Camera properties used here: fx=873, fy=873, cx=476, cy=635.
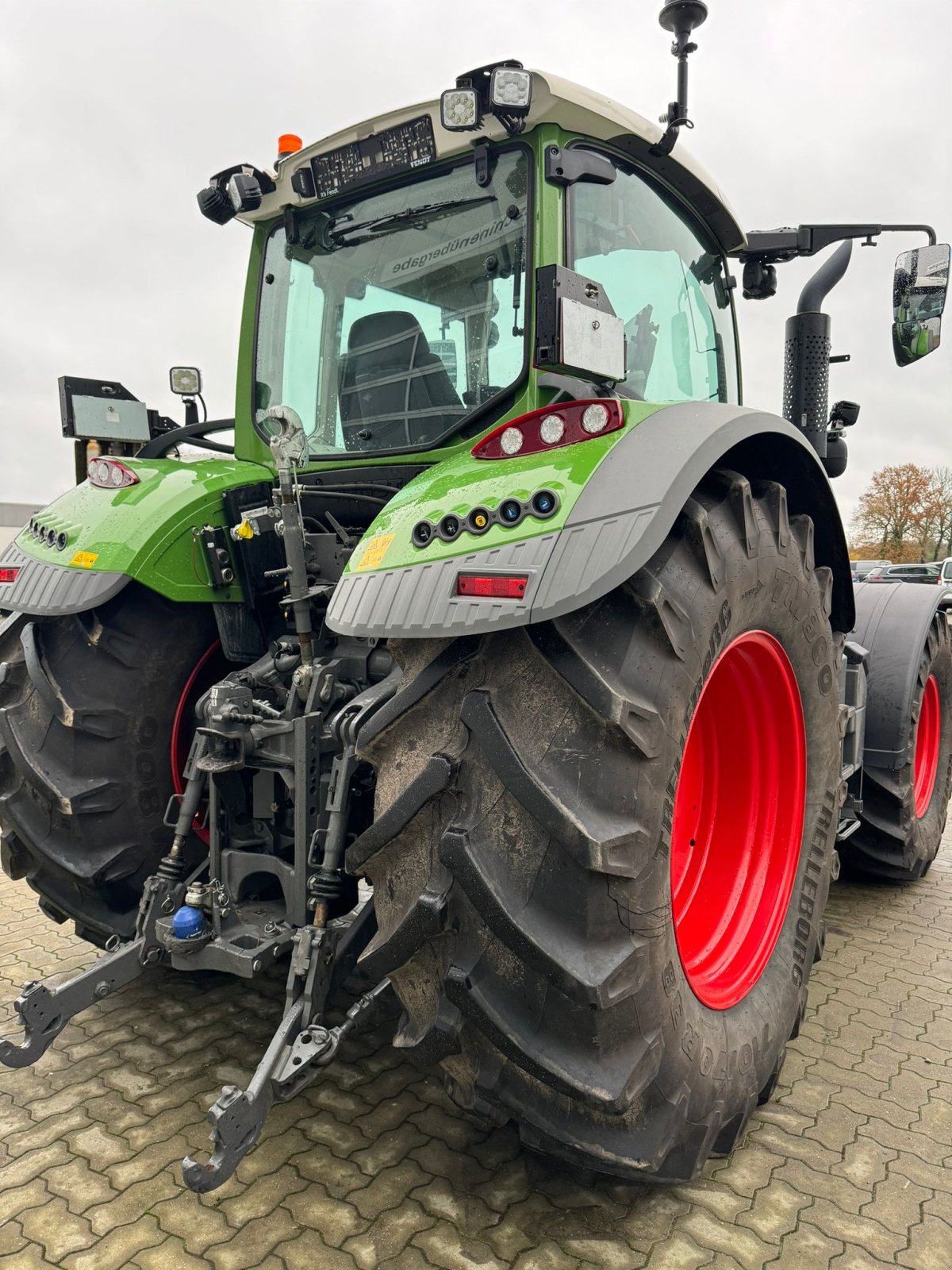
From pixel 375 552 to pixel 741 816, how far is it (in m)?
1.35

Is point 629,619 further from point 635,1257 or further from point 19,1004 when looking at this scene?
point 19,1004

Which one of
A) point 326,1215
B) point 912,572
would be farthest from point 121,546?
point 912,572

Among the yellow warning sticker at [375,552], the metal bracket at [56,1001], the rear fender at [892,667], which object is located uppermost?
the yellow warning sticker at [375,552]

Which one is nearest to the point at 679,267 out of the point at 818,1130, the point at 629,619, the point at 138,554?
the point at 629,619

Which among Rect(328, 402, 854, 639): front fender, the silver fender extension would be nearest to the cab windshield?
Rect(328, 402, 854, 639): front fender

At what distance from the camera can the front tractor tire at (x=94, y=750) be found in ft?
8.00

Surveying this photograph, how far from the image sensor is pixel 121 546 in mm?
2396

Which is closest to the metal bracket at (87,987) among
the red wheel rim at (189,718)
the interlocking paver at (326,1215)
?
the red wheel rim at (189,718)

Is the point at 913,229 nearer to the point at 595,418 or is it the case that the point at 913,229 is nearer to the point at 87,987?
the point at 595,418

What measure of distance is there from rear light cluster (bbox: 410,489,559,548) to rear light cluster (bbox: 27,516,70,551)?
1.27 meters

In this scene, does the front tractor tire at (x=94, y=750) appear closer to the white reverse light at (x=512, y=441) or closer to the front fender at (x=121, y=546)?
the front fender at (x=121, y=546)

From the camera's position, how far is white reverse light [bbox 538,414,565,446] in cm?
183

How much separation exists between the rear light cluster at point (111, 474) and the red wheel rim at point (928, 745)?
3923mm

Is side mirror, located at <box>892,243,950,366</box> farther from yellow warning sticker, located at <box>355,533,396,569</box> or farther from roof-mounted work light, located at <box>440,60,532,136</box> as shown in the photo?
yellow warning sticker, located at <box>355,533,396,569</box>
